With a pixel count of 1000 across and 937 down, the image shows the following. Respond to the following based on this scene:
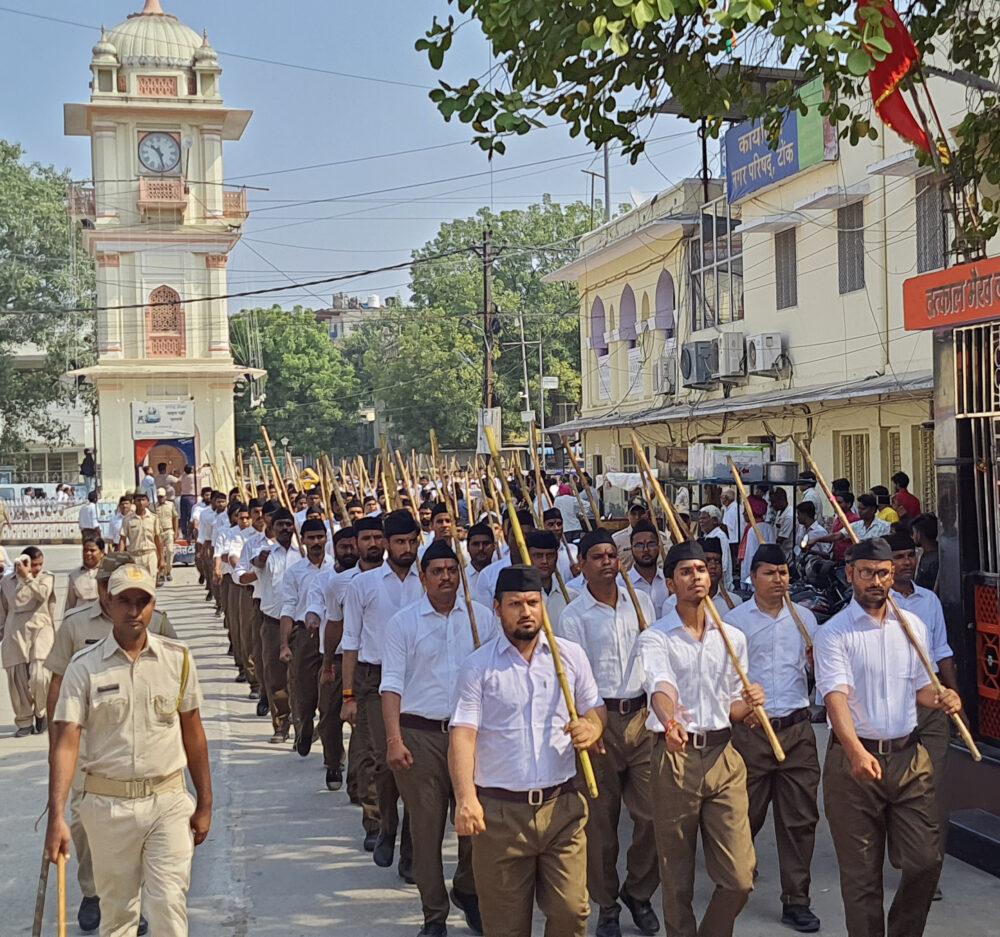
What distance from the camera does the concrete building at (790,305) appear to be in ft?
60.3

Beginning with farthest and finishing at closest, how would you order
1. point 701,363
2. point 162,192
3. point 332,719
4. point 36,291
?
point 36,291
point 162,192
point 701,363
point 332,719

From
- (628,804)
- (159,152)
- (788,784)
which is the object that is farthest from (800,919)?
(159,152)

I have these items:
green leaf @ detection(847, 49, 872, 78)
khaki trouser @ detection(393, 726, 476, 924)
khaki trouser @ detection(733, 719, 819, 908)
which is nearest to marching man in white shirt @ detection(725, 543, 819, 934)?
khaki trouser @ detection(733, 719, 819, 908)

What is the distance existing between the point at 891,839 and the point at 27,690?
8159mm

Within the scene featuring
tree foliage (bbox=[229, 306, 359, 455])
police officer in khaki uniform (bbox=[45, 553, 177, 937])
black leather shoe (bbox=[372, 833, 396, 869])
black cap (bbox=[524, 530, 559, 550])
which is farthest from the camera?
tree foliage (bbox=[229, 306, 359, 455])

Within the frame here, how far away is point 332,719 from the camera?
31.0ft

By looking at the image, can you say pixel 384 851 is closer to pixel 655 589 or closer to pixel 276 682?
pixel 655 589

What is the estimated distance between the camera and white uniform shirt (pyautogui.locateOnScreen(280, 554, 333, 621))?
33.6 ft

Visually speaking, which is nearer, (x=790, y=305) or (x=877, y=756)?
(x=877, y=756)

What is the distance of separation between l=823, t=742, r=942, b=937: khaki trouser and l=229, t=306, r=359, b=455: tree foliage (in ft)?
195

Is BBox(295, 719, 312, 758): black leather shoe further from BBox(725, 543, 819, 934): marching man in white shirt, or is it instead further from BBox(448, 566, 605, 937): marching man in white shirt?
BBox(448, 566, 605, 937): marching man in white shirt

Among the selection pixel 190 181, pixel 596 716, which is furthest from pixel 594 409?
pixel 596 716

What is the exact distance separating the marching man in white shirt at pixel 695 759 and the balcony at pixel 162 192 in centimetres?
3967

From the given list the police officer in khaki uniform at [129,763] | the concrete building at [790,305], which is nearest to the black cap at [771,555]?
the police officer in khaki uniform at [129,763]
